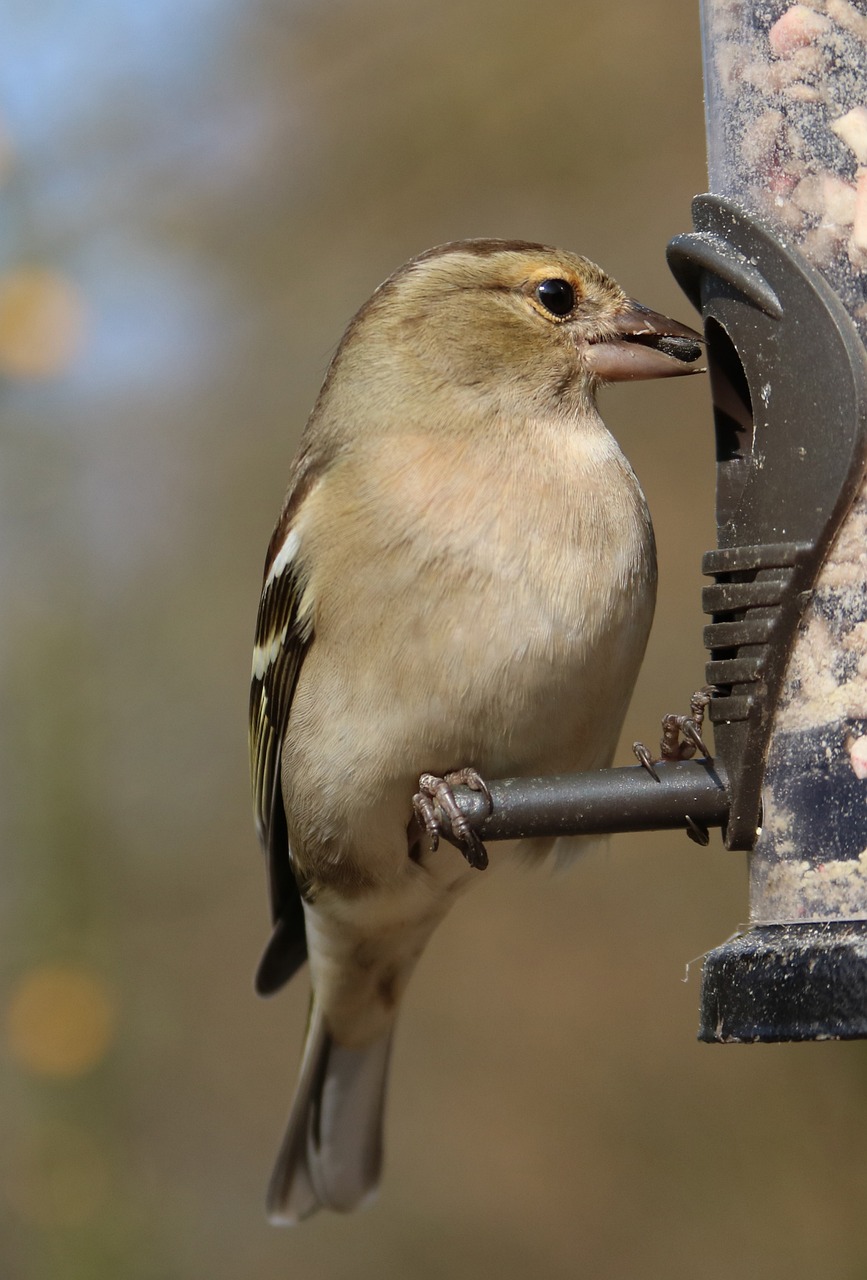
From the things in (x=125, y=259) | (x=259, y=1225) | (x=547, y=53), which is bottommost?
(x=259, y=1225)

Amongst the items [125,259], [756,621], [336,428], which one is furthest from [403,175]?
[756,621]

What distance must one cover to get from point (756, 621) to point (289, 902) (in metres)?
2.01

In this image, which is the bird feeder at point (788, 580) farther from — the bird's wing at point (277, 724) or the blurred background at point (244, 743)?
the blurred background at point (244, 743)

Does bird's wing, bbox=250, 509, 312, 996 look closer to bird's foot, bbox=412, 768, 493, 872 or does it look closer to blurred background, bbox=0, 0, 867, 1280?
bird's foot, bbox=412, 768, 493, 872

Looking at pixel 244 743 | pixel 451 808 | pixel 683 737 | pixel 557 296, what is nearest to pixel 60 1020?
pixel 244 743

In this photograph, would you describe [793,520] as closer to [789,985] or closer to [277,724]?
[789,985]

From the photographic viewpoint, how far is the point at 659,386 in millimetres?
6613

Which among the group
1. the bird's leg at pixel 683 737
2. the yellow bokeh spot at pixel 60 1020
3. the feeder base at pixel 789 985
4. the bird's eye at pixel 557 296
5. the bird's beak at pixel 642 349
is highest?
the bird's eye at pixel 557 296

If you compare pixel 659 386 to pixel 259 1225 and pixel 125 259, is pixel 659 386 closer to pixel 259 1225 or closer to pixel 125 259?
pixel 125 259

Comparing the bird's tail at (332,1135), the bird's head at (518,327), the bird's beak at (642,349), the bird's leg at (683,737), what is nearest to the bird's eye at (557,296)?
the bird's head at (518,327)

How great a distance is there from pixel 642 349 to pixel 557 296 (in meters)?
0.27

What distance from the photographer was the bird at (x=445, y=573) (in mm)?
3092

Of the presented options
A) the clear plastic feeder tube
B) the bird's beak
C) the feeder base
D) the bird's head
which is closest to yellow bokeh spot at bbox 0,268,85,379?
the bird's head

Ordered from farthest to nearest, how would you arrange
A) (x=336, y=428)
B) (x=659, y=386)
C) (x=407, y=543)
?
1. (x=659, y=386)
2. (x=336, y=428)
3. (x=407, y=543)
